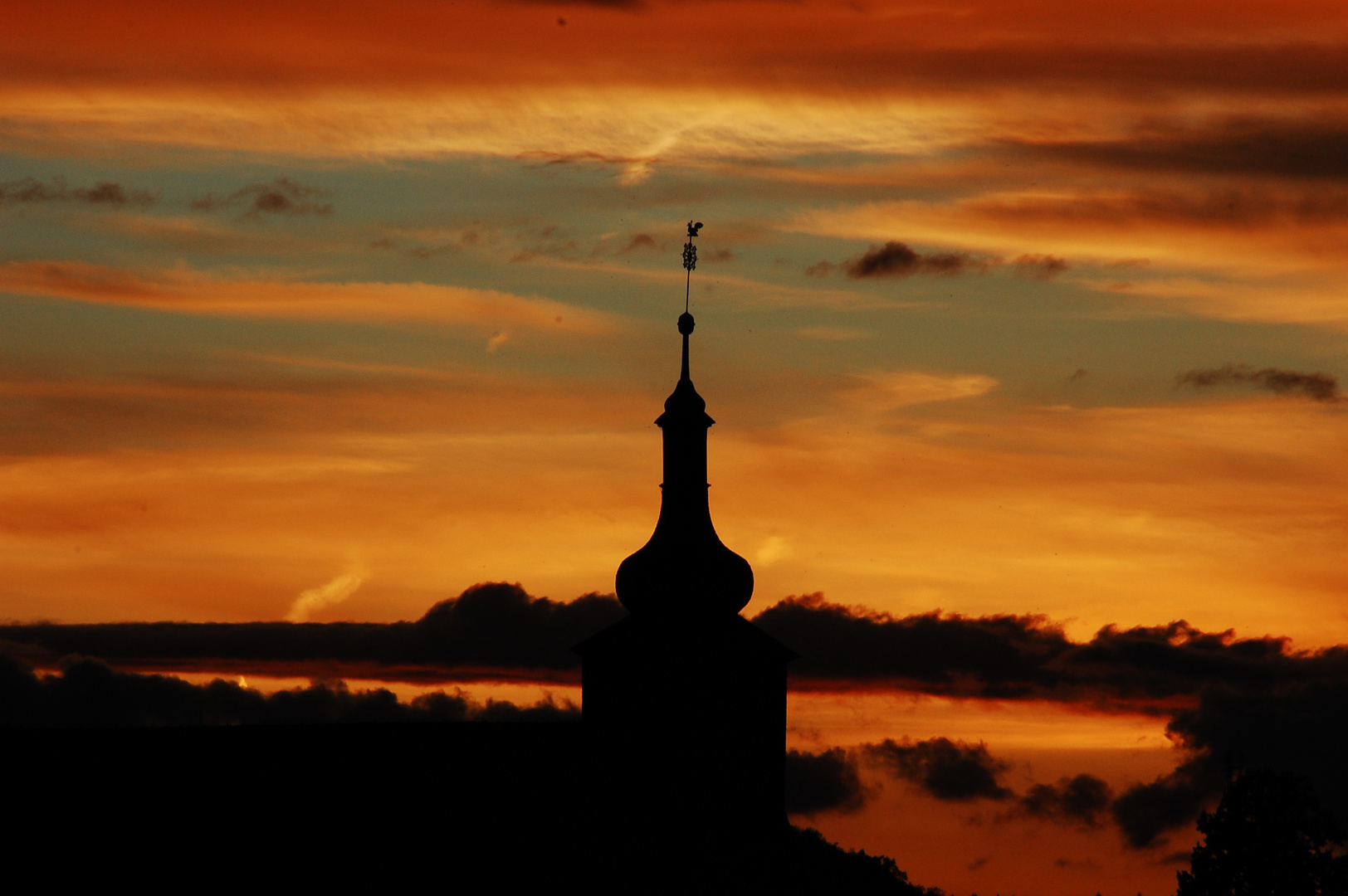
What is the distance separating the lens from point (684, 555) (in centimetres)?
4603

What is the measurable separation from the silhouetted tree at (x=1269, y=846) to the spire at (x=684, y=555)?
803 inches

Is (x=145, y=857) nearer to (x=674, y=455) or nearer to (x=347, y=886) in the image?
(x=347, y=886)

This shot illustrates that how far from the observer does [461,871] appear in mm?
41906

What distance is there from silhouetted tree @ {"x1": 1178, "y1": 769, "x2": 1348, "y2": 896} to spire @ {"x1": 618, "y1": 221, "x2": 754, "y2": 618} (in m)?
20.4

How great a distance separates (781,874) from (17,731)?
57.7 feet

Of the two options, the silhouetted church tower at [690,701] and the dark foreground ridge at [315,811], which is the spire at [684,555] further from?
the dark foreground ridge at [315,811]

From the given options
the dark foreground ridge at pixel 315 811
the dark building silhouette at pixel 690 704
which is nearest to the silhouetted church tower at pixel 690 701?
the dark building silhouette at pixel 690 704

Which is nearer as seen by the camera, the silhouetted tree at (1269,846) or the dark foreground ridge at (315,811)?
the dark foreground ridge at (315,811)

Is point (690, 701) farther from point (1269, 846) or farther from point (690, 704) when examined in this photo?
point (1269, 846)

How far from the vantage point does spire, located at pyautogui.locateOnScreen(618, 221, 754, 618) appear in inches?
1807

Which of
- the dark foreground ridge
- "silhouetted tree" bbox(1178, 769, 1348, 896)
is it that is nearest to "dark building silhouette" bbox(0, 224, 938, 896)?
the dark foreground ridge

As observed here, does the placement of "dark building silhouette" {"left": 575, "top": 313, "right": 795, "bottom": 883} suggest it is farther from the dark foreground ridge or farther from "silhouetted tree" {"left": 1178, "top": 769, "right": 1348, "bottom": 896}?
"silhouetted tree" {"left": 1178, "top": 769, "right": 1348, "bottom": 896}

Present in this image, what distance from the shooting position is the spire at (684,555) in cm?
4591

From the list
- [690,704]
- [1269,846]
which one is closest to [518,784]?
[690,704]
